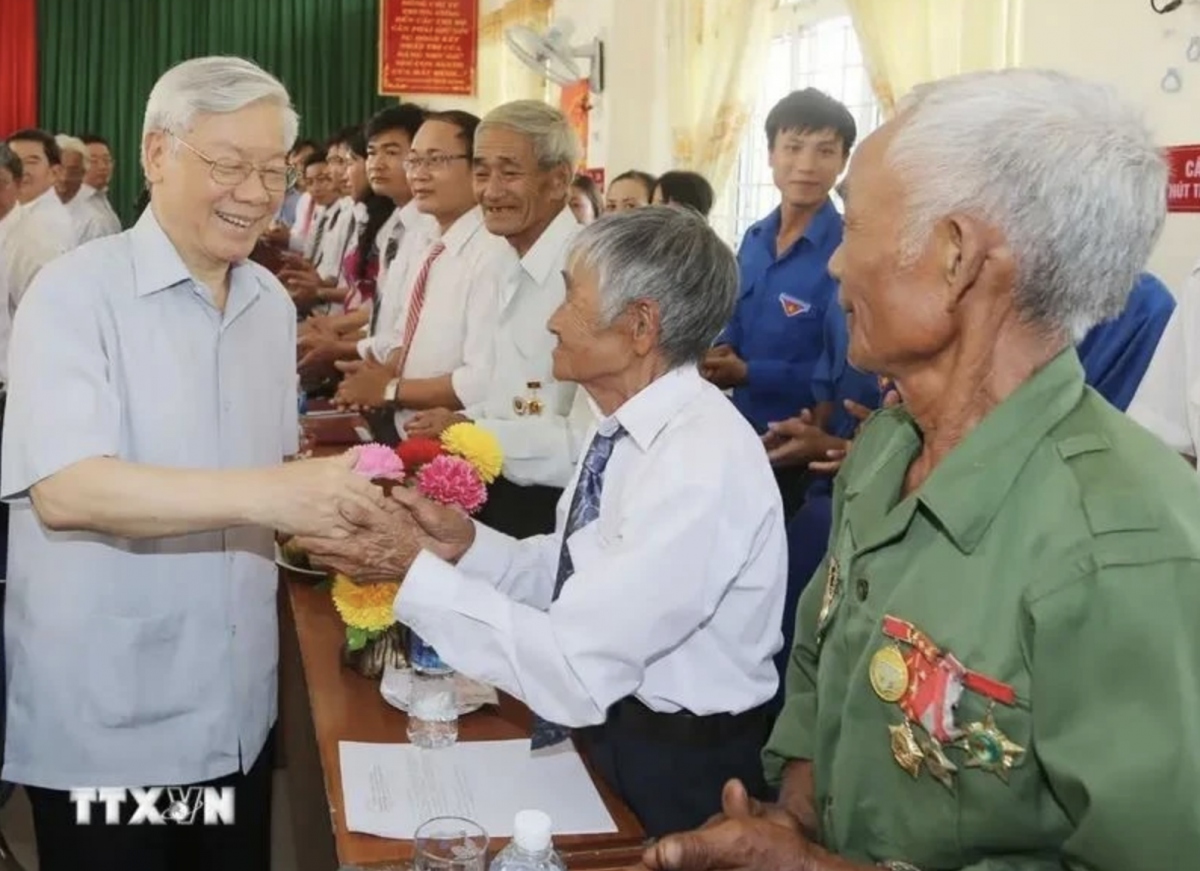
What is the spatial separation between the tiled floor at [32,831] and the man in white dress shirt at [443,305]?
109 cm

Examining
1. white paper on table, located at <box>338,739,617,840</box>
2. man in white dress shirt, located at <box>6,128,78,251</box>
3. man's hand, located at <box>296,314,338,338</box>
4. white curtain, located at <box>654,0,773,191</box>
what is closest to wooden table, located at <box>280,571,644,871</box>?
white paper on table, located at <box>338,739,617,840</box>

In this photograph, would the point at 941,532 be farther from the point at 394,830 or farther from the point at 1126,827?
the point at 394,830

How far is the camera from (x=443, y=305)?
3502 millimetres

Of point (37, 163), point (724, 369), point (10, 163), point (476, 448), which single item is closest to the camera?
point (476, 448)

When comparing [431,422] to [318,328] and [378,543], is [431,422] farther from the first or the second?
[318,328]

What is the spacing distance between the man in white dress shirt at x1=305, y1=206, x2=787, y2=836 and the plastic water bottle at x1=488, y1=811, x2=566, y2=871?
26cm

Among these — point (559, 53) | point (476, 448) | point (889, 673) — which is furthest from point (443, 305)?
point (559, 53)

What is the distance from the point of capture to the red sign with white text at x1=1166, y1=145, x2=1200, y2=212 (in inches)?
122

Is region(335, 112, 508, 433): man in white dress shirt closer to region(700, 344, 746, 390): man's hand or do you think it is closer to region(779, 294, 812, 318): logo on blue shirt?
region(700, 344, 746, 390): man's hand

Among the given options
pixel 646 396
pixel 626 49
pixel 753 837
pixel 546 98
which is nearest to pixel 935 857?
pixel 753 837

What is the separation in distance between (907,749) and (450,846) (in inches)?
21.1

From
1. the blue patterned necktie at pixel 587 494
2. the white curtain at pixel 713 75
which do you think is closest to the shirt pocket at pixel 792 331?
the blue patterned necktie at pixel 587 494

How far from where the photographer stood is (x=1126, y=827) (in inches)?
37.3

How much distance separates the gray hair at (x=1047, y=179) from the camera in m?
1.04
